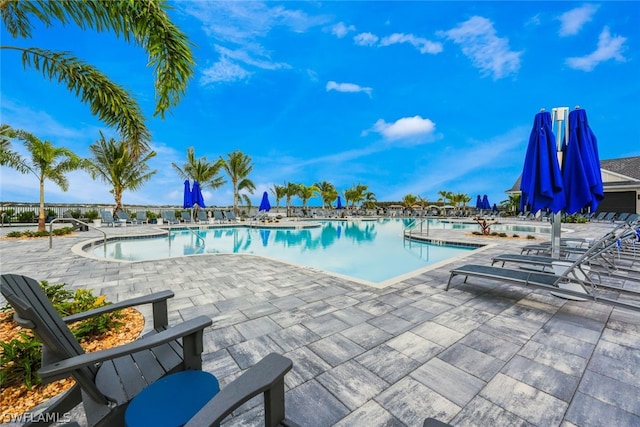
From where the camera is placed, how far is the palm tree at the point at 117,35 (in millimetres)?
3559

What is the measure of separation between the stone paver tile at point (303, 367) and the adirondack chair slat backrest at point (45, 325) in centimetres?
124

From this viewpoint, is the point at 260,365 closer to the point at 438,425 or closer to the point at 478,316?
the point at 438,425

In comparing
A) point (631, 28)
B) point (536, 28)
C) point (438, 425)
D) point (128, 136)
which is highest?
point (631, 28)

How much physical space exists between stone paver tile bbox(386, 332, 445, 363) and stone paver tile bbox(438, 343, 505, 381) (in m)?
0.09

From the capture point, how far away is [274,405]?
3.87ft

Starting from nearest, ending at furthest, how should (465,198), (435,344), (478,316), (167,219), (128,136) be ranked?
(435,344), (478,316), (128,136), (167,219), (465,198)

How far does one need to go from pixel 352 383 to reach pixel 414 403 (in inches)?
17.9

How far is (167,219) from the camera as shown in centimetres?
1859

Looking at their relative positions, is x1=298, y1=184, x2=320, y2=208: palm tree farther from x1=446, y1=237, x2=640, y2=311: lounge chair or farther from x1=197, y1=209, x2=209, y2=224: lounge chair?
x1=446, y1=237, x2=640, y2=311: lounge chair

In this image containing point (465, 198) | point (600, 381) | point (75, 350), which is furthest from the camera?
point (465, 198)

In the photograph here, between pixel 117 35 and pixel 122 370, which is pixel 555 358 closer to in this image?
pixel 122 370

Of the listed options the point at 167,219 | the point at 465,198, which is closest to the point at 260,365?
the point at 167,219

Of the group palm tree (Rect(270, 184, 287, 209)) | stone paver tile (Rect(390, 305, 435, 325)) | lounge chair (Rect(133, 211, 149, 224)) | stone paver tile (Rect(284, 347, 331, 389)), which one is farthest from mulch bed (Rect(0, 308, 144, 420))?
palm tree (Rect(270, 184, 287, 209))

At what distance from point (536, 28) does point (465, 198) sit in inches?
843
